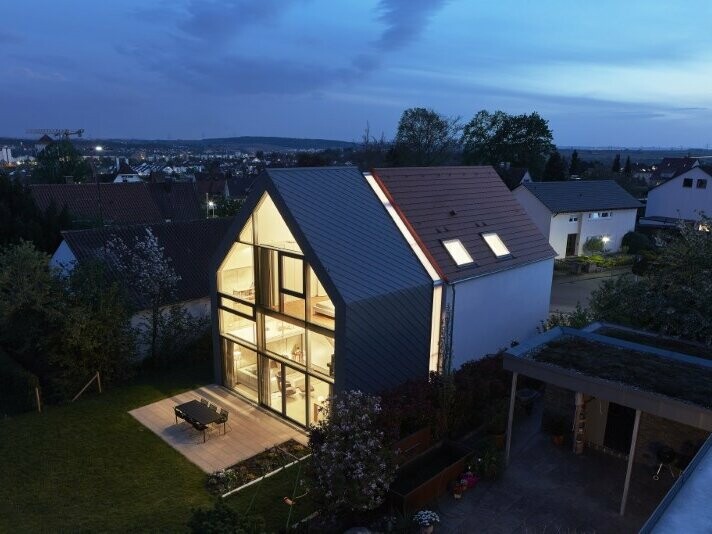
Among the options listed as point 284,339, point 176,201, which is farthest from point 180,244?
point 176,201

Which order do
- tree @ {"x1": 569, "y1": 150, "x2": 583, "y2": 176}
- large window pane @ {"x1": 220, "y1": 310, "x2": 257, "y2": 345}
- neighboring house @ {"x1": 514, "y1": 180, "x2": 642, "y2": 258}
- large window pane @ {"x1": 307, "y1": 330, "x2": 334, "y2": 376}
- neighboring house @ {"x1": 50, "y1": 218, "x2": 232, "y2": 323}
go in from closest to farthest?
large window pane @ {"x1": 307, "y1": 330, "x2": 334, "y2": 376} < large window pane @ {"x1": 220, "y1": 310, "x2": 257, "y2": 345} < neighboring house @ {"x1": 50, "y1": 218, "x2": 232, "y2": 323} < neighboring house @ {"x1": 514, "y1": 180, "x2": 642, "y2": 258} < tree @ {"x1": 569, "y1": 150, "x2": 583, "y2": 176}

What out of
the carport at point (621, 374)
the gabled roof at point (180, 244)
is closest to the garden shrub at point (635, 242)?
the carport at point (621, 374)

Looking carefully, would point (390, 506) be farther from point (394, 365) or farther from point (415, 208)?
point (415, 208)

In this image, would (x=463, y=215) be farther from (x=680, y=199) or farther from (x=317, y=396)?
(x=680, y=199)

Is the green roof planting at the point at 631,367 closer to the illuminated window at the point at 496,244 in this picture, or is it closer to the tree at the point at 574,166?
the illuminated window at the point at 496,244

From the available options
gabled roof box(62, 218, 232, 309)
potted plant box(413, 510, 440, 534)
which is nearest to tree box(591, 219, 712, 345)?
potted plant box(413, 510, 440, 534)

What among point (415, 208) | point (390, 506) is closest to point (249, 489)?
point (390, 506)

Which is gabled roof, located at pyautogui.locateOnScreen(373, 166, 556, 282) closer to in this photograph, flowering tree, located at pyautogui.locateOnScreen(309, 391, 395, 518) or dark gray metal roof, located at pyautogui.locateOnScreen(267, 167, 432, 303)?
dark gray metal roof, located at pyautogui.locateOnScreen(267, 167, 432, 303)

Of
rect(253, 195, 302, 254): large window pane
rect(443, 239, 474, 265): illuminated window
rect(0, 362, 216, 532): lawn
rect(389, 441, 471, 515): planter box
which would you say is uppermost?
rect(253, 195, 302, 254): large window pane
